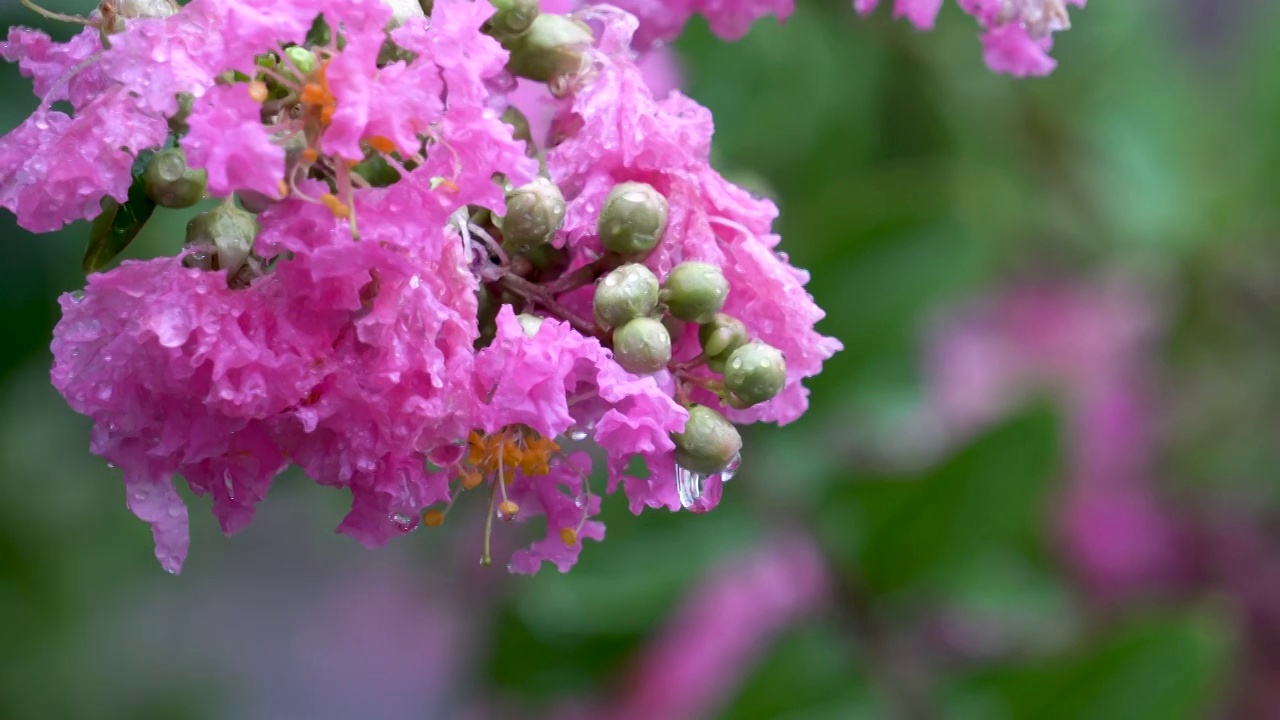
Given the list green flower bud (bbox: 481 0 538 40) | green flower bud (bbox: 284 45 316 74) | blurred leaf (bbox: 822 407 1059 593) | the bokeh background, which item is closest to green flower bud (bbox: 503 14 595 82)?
Result: green flower bud (bbox: 481 0 538 40)

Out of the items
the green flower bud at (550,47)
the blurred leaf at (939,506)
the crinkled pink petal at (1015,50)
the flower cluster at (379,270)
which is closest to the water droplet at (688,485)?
the flower cluster at (379,270)

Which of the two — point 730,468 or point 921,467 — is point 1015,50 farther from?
point 921,467

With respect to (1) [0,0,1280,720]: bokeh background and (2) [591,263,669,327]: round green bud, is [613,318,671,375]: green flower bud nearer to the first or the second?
(2) [591,263,669,327]: round green bud

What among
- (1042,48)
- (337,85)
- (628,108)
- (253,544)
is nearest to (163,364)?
(337,85)

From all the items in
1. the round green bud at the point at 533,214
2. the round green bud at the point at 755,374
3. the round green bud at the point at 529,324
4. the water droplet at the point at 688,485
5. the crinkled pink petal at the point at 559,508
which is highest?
the round green bud at the point at 533,214

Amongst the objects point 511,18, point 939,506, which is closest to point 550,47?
point 511,18

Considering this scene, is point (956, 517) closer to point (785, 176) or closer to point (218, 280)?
point (785, 176)

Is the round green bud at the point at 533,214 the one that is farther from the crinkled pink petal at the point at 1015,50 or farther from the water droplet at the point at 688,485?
the crinkled pink petal at the point at 1015,50
